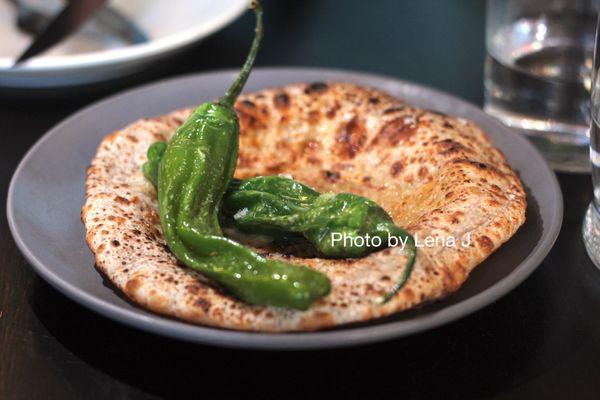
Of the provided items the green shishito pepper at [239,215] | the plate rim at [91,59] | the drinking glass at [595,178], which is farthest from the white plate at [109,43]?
the drinking glass at [595,178]

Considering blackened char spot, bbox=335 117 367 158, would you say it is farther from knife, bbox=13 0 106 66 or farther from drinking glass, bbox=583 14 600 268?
knife, bbox=13 0 106 66

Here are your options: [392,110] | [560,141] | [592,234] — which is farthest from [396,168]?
[560,141]

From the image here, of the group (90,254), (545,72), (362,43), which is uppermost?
(545,72)

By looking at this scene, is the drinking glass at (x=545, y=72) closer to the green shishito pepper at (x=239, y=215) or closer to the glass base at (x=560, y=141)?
the glass base at (x=560, y=141)

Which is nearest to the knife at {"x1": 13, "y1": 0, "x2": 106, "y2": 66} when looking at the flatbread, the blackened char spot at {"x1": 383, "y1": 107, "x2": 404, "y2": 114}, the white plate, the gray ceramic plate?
the white plate

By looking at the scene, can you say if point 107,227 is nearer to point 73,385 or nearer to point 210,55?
point 73,385

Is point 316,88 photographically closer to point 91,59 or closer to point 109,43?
point 91,59

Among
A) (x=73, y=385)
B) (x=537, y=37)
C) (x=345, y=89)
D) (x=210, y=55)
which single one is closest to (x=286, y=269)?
(x=73, y=385)
